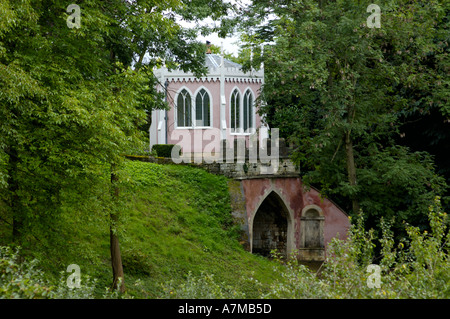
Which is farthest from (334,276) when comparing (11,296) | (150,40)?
(150,40)

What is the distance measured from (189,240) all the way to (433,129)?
967 cm

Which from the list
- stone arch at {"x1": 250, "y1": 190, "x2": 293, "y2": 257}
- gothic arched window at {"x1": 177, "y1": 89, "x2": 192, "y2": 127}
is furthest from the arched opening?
gothic arched window at {"x1": 177, "y1": 89, "x2": 192, "y2": 127}

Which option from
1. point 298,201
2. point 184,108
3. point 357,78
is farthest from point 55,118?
point 184,108

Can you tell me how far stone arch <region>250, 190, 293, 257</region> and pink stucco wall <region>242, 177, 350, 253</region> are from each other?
323 millimetres

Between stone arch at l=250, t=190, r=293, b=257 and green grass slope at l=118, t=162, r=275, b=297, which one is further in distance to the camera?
stone arch at l=250, t=190, r=293, b=257

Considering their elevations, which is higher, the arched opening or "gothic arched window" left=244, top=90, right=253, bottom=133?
"gothic arched window" left=244, top=90, right=253, bottom=133

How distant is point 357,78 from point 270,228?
907 centimetres

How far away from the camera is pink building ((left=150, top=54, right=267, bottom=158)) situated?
30.8 meters

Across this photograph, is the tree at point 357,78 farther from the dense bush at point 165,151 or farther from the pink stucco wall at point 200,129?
the pink stucco wall at point 200,129

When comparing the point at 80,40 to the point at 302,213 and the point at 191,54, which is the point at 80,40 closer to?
the point at 191,54
